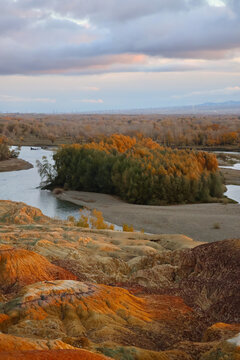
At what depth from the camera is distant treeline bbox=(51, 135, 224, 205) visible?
4147 centimetres

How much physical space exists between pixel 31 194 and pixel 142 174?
474 inches

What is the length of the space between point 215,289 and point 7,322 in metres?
3.42

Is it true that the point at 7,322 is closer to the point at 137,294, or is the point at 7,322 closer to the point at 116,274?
the point at 137,294

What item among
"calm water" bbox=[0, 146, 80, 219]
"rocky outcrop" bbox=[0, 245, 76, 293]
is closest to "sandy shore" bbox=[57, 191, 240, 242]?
"calm water" bbox=[0, 146, 80, 219]

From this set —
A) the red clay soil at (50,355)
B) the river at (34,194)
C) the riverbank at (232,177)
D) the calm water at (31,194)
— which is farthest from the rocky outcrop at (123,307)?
the riverbank at (232,177)

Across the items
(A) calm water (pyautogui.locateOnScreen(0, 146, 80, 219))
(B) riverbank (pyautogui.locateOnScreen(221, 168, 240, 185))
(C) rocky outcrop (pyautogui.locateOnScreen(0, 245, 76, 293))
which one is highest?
(C) rocky outcrop (pyautogui.locateOnScreen(0, 245, 76, 293))

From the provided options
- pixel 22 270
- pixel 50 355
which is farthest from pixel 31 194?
pixel 50 355

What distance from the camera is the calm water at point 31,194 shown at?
126 feet

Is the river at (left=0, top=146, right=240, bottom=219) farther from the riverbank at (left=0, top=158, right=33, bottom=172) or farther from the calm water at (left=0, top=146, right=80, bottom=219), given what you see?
the riverbank at (left=0, top=158, right=33, bottom=172)

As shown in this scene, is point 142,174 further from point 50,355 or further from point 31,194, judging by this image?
point 50,355

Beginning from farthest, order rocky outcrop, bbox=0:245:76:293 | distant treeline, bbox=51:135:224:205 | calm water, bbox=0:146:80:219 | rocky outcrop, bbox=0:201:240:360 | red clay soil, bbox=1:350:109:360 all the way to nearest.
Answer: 1. distant treeline, bbox=51:135:224:205
2. calm water, bbox=0:146:80:219
3. rocky outcrop, bbox=0:245:76:293
4. rocky outcrop, bbox=0:201:240:360
5. red clay soil, bbox=1:350:109:360

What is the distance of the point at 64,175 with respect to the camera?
5162cm

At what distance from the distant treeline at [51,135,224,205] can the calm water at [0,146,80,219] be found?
12.0 ft

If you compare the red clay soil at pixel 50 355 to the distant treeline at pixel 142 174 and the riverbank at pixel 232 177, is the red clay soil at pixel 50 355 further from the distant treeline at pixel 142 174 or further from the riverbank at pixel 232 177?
the riverbank at pixel 232 177
